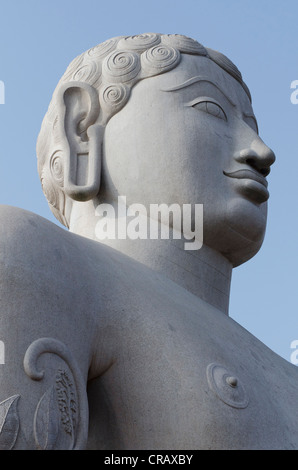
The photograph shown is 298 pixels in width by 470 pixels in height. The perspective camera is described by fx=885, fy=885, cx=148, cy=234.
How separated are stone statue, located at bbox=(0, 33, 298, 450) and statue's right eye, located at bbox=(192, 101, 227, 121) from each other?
0.01 m

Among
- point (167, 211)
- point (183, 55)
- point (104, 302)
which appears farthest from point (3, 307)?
point (183, 55)

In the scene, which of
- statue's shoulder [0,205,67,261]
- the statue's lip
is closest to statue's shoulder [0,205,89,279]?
statue's shoulder [0,205,67,261]

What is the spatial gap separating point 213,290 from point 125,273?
3.34ft

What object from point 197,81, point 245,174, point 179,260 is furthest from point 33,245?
point 197,81

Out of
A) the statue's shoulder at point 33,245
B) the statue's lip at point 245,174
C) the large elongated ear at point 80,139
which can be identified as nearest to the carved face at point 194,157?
the statue's lip at point 245,174

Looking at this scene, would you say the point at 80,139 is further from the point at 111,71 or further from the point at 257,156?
the point at 257,156

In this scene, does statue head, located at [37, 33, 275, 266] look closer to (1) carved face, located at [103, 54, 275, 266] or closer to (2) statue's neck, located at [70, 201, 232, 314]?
(1) carved face, located at [103, 54, 275, 266]

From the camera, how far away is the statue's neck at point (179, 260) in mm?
5906

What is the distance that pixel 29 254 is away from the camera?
4.69m

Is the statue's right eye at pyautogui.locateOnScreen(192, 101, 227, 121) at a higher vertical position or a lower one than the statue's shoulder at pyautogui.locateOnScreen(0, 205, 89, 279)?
higher

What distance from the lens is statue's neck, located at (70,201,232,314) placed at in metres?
5.91
